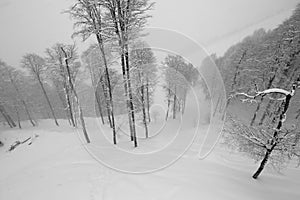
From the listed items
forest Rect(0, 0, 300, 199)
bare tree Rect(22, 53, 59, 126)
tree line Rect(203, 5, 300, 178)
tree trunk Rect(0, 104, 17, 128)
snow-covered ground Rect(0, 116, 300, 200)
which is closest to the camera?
snow-covered ground Rect(0, 116, 300, 200)

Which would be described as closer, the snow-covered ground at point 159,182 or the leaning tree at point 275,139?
the leaning tree at point 275,139

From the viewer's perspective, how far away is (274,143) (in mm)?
5898

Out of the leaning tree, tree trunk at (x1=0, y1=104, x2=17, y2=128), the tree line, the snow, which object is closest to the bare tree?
tree trunk at (x1=0, y1=104, x2=17, y2=128)

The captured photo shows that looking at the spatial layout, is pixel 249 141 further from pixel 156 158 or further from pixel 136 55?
pixel 136 55

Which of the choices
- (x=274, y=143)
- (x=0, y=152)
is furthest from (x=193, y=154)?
(x=0, y=152)

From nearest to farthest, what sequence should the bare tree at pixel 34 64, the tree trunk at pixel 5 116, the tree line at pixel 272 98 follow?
the tree line at pixel 272 98 < the bare tree at pixel 34 64 < the tree trunk at pixel 5 116

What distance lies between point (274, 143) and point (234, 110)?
1856 cm

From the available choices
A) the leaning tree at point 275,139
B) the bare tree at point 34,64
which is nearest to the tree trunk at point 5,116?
the bare tree at point 34,64

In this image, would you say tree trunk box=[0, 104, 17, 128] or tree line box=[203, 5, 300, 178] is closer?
tree line box=[203, 5, 300, 178]

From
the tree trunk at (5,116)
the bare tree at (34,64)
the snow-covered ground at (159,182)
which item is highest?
the bare tree at (34,64)

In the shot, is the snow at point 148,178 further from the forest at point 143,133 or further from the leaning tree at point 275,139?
the leaning tree at point 275,139

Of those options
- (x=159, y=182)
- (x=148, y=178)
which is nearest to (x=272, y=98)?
(x=159, y=182)

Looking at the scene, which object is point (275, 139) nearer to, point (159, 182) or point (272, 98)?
point (272, 98)

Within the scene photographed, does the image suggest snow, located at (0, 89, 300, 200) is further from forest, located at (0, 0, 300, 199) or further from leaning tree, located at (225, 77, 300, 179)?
leaning tree, located at (225, 77, 300, 179)
